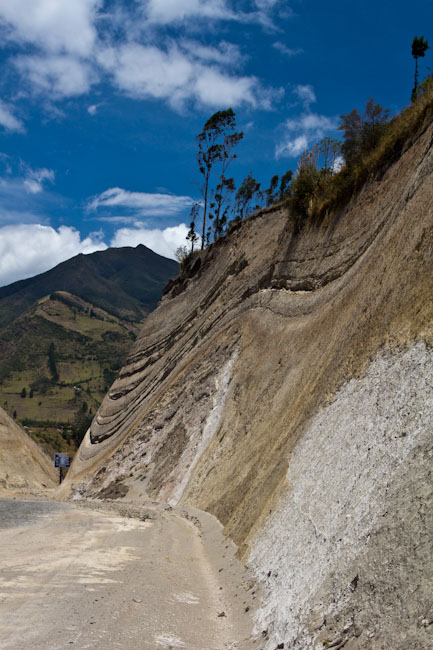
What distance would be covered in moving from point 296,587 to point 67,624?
2.46 meters

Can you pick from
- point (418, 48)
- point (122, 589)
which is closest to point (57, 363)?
point (418, 48)

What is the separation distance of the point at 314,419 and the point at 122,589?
4464 mm

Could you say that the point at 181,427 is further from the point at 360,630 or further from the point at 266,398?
the point at 360,630

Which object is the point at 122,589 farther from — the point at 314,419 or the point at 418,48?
the point at 418,48

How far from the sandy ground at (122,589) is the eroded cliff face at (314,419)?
59cm

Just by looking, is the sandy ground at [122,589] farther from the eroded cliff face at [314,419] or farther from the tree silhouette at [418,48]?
the tree silhouette at [418,48]

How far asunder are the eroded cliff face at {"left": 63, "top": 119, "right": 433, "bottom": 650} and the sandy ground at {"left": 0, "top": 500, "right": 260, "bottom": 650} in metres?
0.59

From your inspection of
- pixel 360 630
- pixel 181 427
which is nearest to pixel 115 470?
pixel 181 427

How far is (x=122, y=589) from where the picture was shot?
770 centimetres

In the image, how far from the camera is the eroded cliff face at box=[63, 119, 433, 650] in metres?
4.87

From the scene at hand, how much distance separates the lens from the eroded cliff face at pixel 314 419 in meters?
4.87

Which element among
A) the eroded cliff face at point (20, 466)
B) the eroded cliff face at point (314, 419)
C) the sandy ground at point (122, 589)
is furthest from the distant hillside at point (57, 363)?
the sandy ground at point (122, 589)

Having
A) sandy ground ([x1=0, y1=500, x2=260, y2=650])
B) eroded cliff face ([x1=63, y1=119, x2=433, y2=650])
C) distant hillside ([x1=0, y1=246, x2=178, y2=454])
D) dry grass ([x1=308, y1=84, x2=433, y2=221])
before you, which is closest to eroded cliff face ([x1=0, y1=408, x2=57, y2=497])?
eroded cliff face ([x1=63, y1=119, x2=433, y2=650])

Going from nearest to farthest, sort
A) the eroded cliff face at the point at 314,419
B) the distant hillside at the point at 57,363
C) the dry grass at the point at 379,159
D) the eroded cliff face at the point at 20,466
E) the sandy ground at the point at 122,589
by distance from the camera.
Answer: the eroded cliff face at the point at 314,419 < the sandy ground at the point at 122,589 < the dry grass at the point at 379,159 < the eroded cliff face at the point at 20,466 < the distant hillside at the point at 57,363
